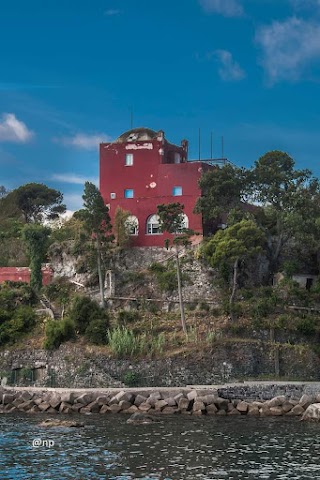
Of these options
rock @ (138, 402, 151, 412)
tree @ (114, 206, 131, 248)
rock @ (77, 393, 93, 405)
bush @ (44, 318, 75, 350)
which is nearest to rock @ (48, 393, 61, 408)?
rock @ (77, 393, 93, 405)

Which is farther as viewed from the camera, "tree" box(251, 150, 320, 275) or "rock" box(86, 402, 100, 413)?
"tree" box(251, 150, 320, 275)

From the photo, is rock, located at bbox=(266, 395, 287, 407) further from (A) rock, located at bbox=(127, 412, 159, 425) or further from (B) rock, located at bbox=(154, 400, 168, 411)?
(A) rock, located at bbox=(127, 412, 159, 425)

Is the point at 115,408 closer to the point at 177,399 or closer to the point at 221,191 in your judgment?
the point at 177,399

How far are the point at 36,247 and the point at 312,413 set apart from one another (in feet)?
98.5

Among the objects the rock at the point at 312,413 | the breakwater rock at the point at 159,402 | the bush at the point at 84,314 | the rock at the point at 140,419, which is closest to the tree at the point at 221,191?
the bush at the point at 84,314

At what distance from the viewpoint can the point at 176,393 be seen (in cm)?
4503

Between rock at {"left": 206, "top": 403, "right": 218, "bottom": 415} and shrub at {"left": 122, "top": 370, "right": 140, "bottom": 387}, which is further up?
shrub at {"left": 122, "top": 370, "right": 140, "bottom": 387}

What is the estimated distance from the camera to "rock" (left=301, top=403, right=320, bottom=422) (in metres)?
40.3

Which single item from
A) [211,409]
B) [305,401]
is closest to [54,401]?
[211,409]

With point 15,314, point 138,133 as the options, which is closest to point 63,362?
point 15,314

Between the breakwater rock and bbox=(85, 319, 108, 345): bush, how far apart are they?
7.15m

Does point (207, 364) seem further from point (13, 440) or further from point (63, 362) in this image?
point (13, 440)

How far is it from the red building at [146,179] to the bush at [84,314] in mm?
10333

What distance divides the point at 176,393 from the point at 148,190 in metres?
23.6
